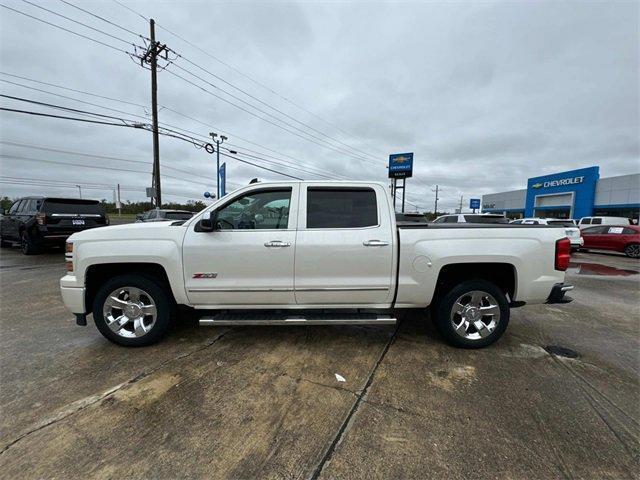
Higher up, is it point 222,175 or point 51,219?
point 222,175

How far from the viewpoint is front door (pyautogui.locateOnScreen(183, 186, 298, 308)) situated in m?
3.40

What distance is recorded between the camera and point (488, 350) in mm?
3617

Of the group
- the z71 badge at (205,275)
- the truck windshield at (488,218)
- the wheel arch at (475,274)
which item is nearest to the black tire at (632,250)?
the truck windshield at (488,218)

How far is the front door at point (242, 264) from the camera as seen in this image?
3402 mm

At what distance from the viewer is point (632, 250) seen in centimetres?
1270

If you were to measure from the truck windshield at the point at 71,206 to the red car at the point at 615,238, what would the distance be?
780 inches

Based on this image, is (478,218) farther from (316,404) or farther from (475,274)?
(316,404)

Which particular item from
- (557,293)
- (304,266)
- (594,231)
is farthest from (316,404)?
(594,231)

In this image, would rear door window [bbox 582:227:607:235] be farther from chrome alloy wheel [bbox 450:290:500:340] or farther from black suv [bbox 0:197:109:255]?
black suv [bbox 0:197:109:255]

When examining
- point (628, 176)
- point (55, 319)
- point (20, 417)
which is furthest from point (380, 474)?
point (628, 176)

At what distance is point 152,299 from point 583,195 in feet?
138

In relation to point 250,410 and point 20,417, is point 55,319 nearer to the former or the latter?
point 20,417

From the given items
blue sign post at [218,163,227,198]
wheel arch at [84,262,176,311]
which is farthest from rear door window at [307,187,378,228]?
blue sign post at [218,163,227,198]

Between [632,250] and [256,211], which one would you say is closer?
[256,211]
